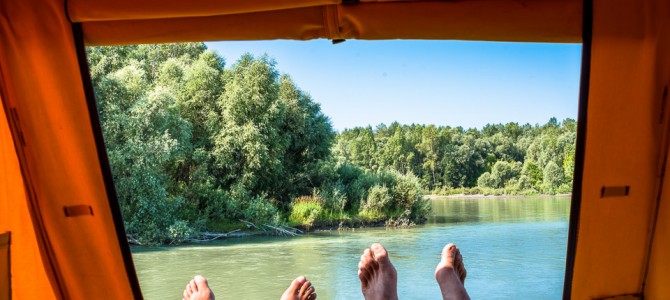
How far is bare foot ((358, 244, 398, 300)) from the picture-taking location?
1728 mm

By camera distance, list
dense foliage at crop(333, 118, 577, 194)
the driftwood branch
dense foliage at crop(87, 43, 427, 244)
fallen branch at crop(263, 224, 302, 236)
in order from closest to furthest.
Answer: dense foliage at crop(333, 118, 577, 194), dense foliage at crop(87, 43, 427, 244), the driftwood branch, fallen branch at crop(263, 224, 302, 236)

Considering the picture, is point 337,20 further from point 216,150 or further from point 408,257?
A: point 408,257

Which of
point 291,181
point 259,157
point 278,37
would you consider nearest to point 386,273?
point 278,37

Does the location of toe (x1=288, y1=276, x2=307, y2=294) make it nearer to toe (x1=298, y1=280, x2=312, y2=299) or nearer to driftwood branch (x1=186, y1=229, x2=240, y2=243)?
toe (x1=298, y1=280, x2=312, y2=299)

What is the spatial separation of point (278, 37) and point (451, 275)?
2.53 feet

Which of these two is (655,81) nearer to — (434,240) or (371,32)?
(371,32)

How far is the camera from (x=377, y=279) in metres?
1.76

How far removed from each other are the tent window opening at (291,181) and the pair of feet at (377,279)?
8.35 metres

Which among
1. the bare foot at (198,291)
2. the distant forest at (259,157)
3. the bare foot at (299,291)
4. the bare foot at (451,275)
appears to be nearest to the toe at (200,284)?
the bare foot at (198,291)

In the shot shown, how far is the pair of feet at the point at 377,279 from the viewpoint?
1698 millimetres

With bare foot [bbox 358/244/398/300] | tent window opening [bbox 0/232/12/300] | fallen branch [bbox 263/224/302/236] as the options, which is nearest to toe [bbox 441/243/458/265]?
bare foot [bbox 358/244/398/300]

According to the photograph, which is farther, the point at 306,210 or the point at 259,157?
the point at 306,210

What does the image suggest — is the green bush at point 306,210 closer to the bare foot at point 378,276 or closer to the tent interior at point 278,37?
the bare foot at point 378,276

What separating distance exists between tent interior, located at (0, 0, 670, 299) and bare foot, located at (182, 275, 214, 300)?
21 cm
